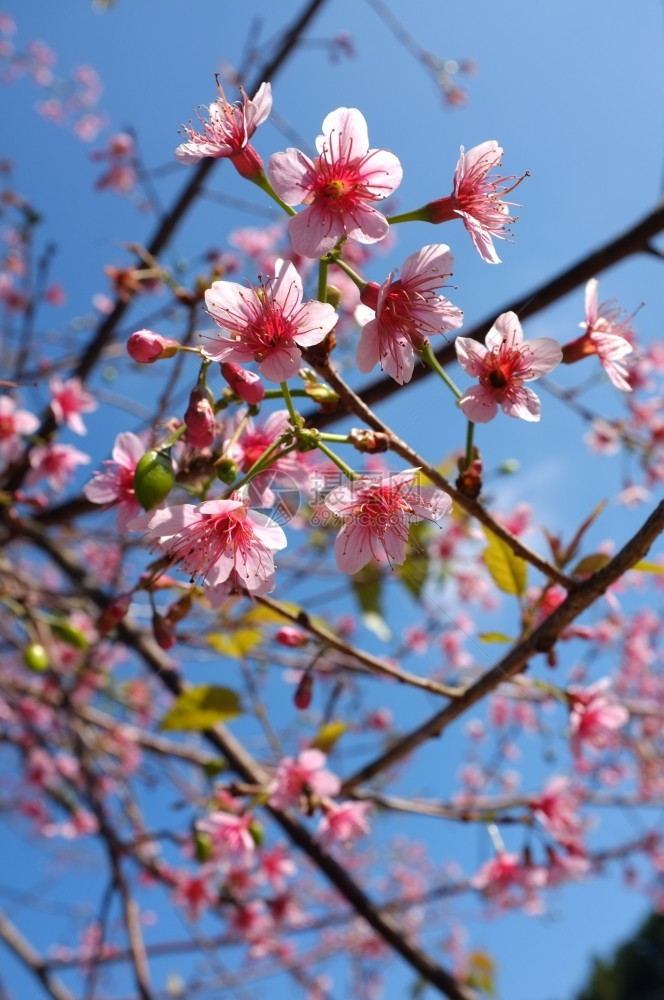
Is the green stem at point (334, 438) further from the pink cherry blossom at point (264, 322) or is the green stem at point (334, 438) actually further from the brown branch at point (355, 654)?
the brown branch at point (355, 654)

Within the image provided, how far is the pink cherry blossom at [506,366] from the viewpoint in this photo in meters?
1.04

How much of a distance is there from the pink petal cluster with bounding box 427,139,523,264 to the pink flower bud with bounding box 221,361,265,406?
36 centimetres

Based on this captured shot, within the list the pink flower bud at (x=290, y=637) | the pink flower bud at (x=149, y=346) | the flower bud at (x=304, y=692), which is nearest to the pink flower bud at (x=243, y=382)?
the pink flower bud at (x=149, y=346)

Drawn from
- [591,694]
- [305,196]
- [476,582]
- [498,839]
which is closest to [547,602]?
[591,694]

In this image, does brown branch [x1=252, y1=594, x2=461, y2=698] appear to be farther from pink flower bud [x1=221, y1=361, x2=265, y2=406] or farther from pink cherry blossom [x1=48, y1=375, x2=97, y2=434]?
pink cherry blossom [x1=48, y1=375, x2=97, y2=434]

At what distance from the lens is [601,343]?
4.07 feet

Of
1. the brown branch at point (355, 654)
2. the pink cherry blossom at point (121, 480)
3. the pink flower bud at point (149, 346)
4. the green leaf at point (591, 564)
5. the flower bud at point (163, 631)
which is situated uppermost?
the pink cherry blossom at point (121, 480)

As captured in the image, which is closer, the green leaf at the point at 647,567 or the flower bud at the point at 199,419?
the flower bud at the point at 199,419

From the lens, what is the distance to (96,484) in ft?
4.05

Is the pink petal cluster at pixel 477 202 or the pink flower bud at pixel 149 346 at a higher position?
the pink flower bud at pixel 149 346

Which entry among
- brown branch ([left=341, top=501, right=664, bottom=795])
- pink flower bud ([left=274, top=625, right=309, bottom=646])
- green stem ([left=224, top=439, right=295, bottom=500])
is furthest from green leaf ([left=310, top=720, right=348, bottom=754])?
green stem ([left=224, top=439, right=295, bottom=500])


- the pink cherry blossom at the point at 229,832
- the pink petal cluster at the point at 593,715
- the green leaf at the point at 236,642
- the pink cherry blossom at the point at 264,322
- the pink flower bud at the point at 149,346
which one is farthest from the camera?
the green leaf at the point at 236,642

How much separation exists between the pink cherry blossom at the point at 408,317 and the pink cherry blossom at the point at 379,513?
0.54ft

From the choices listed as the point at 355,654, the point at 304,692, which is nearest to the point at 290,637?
the point at 304,692
